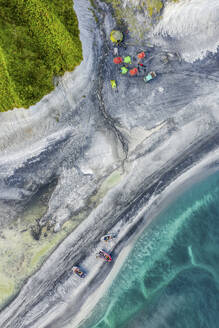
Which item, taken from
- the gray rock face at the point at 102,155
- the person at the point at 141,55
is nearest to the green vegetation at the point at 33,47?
the gray rock face at the point at 102,155

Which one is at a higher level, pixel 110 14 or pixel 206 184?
pixel 110 14

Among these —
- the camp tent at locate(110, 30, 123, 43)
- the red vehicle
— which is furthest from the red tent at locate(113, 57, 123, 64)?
the red vehicle

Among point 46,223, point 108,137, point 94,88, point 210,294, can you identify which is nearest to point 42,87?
point 94,88

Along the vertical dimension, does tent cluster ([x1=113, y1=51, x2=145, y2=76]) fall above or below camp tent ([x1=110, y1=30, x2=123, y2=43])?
below

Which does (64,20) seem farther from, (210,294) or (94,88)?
(210,294)

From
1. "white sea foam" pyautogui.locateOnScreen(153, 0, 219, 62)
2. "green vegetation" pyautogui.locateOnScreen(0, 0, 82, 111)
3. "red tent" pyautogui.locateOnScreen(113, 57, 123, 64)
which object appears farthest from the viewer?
"red tent" pyautogui.locateOnScreen(113, 57, 123, 64)

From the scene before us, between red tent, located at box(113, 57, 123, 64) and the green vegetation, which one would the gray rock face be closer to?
red tent, located at box(113, 57, 123, 64)

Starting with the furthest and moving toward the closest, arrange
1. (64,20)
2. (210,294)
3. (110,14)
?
(210,294) < (110,14) < (64,20)
